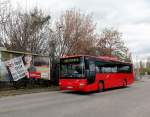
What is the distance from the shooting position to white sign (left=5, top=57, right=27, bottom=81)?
870 inches

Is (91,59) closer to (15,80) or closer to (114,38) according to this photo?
(15,80)

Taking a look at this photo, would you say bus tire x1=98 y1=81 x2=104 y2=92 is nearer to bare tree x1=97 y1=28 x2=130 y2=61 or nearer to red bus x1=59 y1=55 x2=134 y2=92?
red bus x1=59 y1=55 x2=134 y2=92

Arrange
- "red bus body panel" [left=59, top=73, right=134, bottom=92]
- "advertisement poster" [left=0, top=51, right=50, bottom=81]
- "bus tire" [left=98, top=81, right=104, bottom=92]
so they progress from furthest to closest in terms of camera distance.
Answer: "bus tire" [left=98, top=81, right=104, bottom=92], "advertisement poster" [left=0, top=51, right=50, bottom=81], "red bus body panel" [left=59, top=73, right=134, bottom=92]

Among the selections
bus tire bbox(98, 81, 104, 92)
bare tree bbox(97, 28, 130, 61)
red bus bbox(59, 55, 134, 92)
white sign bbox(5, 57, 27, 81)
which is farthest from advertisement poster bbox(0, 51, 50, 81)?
bare tree bbox(97, 28, 130, 61)

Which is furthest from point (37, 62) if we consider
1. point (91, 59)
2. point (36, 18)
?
point (36, 18)

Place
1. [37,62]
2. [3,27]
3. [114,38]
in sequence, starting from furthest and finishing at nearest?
[114,38] < [3,27] < [37,62]

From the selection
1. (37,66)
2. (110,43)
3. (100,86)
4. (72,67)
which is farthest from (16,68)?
(110,43)

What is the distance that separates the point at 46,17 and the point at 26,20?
292cm

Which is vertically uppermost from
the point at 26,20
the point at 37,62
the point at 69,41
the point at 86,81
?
the point at 26,20

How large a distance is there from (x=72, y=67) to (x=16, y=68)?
5.11m

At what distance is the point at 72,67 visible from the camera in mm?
20453

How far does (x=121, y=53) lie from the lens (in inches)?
2021

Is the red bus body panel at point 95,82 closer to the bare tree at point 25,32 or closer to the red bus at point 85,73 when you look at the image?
the red bus at point 85,73

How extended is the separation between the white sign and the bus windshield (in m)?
3.74
